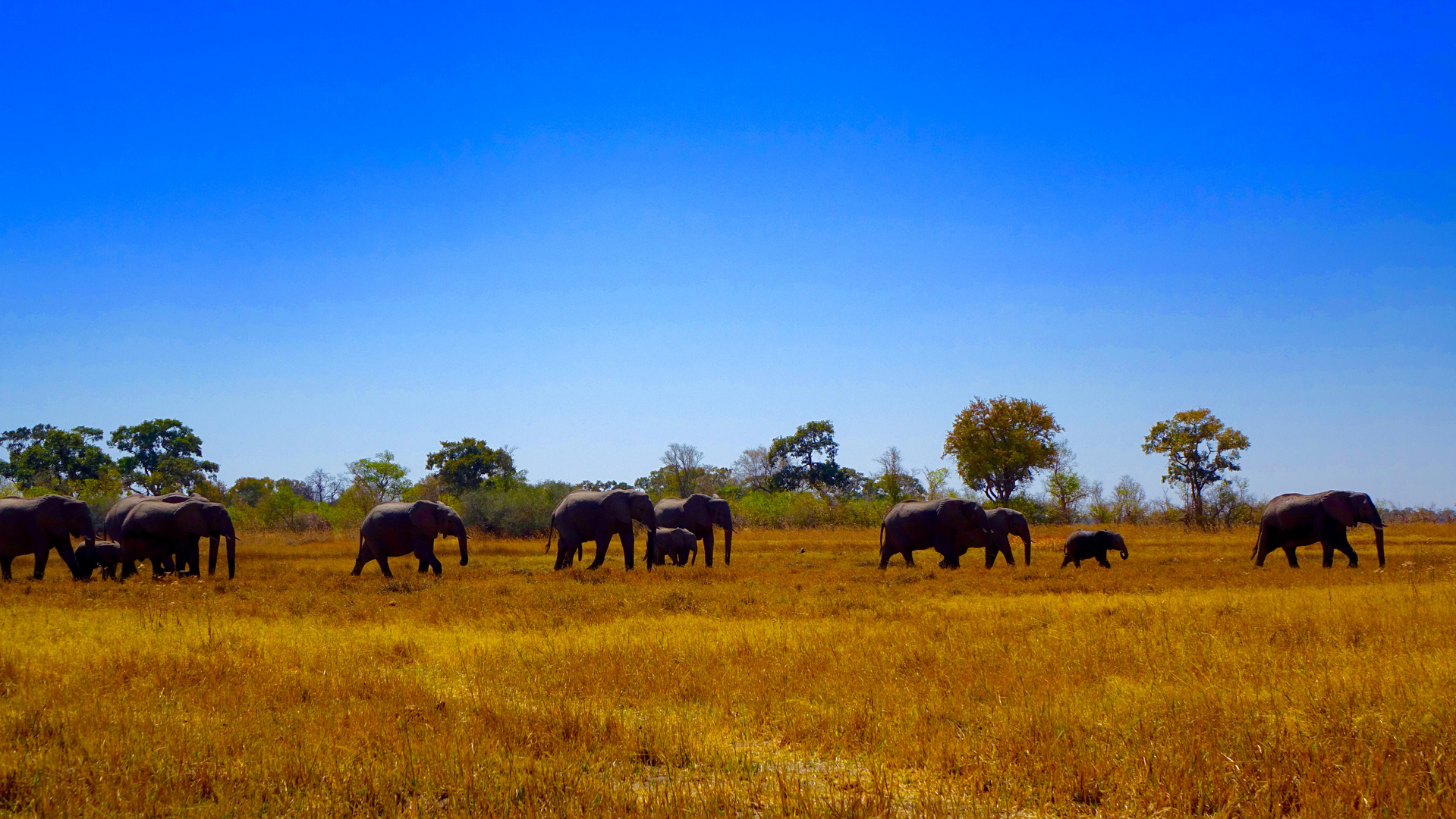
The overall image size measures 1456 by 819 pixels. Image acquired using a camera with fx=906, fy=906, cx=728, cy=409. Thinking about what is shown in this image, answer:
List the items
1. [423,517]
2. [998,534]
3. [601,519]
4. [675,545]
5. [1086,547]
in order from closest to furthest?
[423,517], [601,519], [1086,547], [998,534], [675,545]

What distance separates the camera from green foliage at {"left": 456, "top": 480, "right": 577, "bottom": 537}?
2110 inches

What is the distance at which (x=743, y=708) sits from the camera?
28.5ft

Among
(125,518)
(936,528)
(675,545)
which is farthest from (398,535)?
(936,528)

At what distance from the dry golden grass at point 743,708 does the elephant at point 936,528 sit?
10.6 meters

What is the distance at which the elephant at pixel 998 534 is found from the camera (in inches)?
1098

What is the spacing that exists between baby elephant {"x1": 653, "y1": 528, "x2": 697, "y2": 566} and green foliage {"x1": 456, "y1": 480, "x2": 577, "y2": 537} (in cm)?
2208

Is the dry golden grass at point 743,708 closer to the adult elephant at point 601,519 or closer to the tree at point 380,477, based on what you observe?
the adult elephant at point 601,519

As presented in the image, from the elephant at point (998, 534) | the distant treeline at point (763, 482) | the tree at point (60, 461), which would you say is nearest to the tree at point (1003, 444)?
the distant treeline at point (763, 482)

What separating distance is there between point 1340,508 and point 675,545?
20.6 metres

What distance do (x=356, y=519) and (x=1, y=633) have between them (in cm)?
5276

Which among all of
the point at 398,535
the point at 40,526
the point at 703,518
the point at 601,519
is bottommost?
the point at 398,535

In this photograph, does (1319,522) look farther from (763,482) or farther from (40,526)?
(763,482)

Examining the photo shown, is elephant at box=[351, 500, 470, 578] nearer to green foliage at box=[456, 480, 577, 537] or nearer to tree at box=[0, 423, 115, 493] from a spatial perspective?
green foliage at box=[456, 480, 577, 537]

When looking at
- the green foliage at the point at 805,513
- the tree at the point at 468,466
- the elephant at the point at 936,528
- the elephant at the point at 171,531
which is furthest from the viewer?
the tree at the point at 468,466
